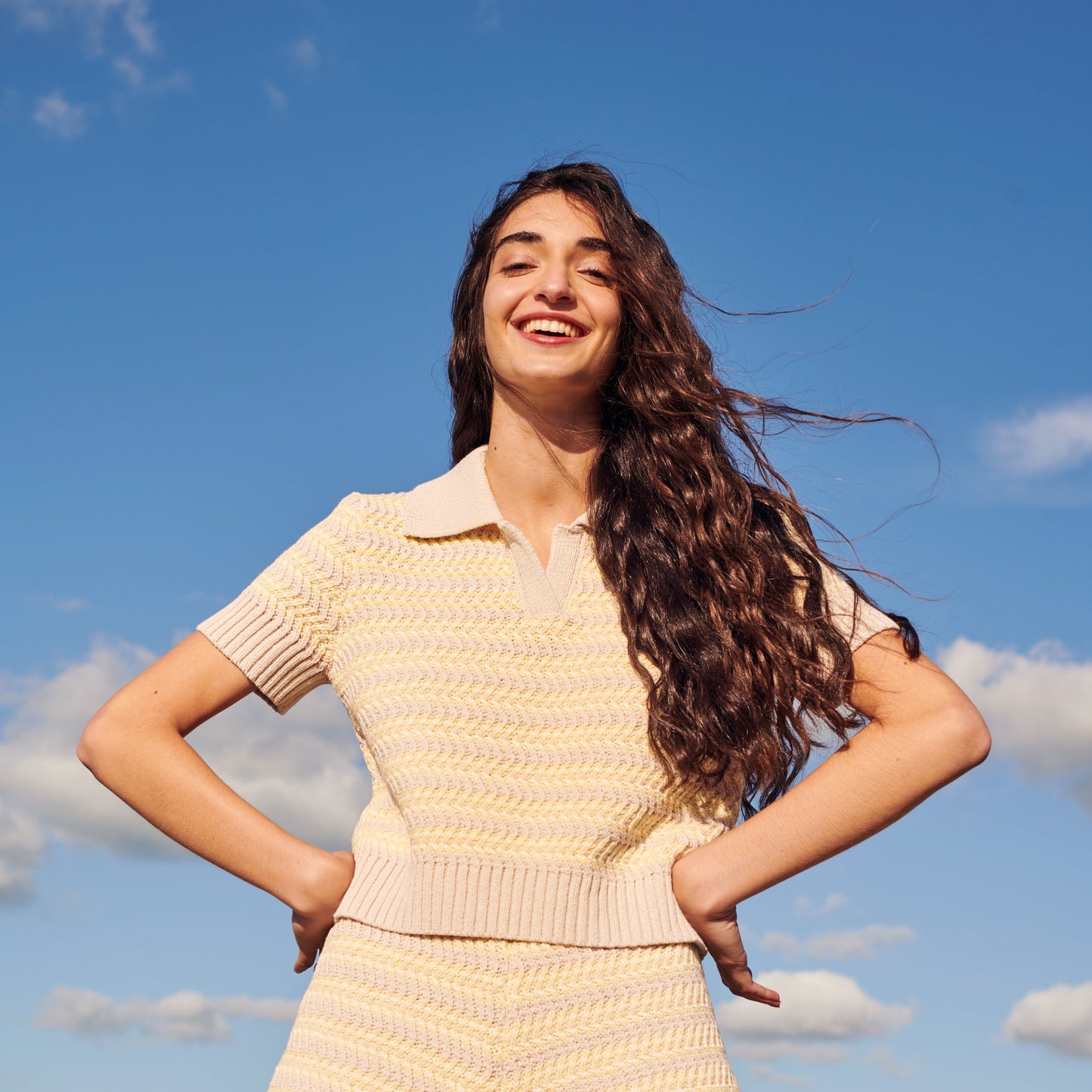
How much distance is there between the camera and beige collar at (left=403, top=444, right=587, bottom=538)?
299cm

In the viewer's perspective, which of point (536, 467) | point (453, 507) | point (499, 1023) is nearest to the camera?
point (499, 1023)

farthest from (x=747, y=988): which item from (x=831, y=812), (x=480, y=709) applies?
(x=480, y=709)

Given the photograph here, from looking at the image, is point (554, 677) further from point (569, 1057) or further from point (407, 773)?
point (569, 1057)

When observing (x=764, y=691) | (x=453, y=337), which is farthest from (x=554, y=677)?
(x=453, y=337)

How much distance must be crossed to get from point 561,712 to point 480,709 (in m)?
0.19

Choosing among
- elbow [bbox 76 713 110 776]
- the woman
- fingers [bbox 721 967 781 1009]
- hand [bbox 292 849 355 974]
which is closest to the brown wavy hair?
the woman

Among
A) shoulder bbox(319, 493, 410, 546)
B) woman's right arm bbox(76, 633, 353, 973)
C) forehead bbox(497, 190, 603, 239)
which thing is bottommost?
woman's right arm bbox(76, 633, 353, 973)

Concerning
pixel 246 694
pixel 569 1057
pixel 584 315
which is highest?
pixel 584 315

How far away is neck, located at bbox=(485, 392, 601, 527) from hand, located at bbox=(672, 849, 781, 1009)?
0.92m

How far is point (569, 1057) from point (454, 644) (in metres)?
0.91

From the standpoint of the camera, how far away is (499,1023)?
97.7 inches

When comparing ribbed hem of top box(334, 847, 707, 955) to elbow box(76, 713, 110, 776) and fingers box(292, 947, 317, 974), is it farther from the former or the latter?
elbow box(76, 713, 110, 776)

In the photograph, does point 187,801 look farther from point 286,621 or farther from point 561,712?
point 561,712

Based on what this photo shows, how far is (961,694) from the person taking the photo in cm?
275
